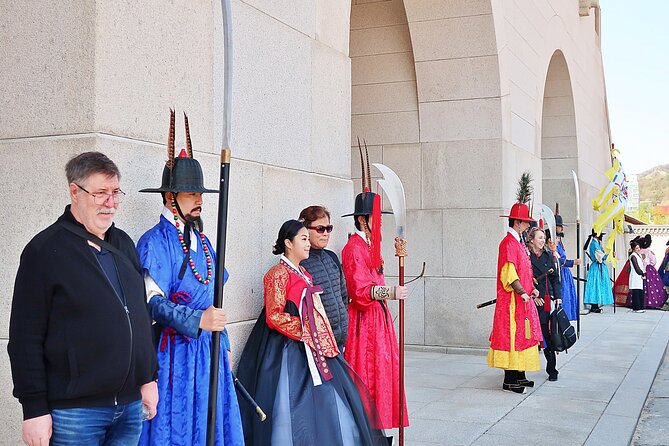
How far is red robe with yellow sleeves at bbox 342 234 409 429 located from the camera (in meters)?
5.48

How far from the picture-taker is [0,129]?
156 inches

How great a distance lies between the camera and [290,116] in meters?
5.50

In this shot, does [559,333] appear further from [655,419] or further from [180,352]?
[180,352]

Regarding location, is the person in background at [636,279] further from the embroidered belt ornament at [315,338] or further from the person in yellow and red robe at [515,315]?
the embroidered belt ornament at [315,338]

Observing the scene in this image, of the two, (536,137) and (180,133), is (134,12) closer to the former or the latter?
(180,133)

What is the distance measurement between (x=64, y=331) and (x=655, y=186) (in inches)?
4990

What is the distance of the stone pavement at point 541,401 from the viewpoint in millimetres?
6078

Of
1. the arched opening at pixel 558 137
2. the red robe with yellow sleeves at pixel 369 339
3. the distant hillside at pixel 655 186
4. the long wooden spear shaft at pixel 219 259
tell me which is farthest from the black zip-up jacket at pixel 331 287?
the distant hillside at pixel 655 186

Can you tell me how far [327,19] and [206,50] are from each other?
175cm

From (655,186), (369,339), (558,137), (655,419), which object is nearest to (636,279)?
(558,137)

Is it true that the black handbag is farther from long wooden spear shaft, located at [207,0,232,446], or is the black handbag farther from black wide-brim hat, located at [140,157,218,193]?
long wooden spear shaft, located at [207,0,232,446]

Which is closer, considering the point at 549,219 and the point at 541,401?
the point at 541,401

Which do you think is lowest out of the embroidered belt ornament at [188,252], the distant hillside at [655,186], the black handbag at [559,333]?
the black handbag at [559,333]

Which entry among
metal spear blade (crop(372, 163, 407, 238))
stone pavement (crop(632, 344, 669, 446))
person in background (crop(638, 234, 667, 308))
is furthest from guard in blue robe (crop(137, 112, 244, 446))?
person in background (crop(638, 234, 667, 308))
